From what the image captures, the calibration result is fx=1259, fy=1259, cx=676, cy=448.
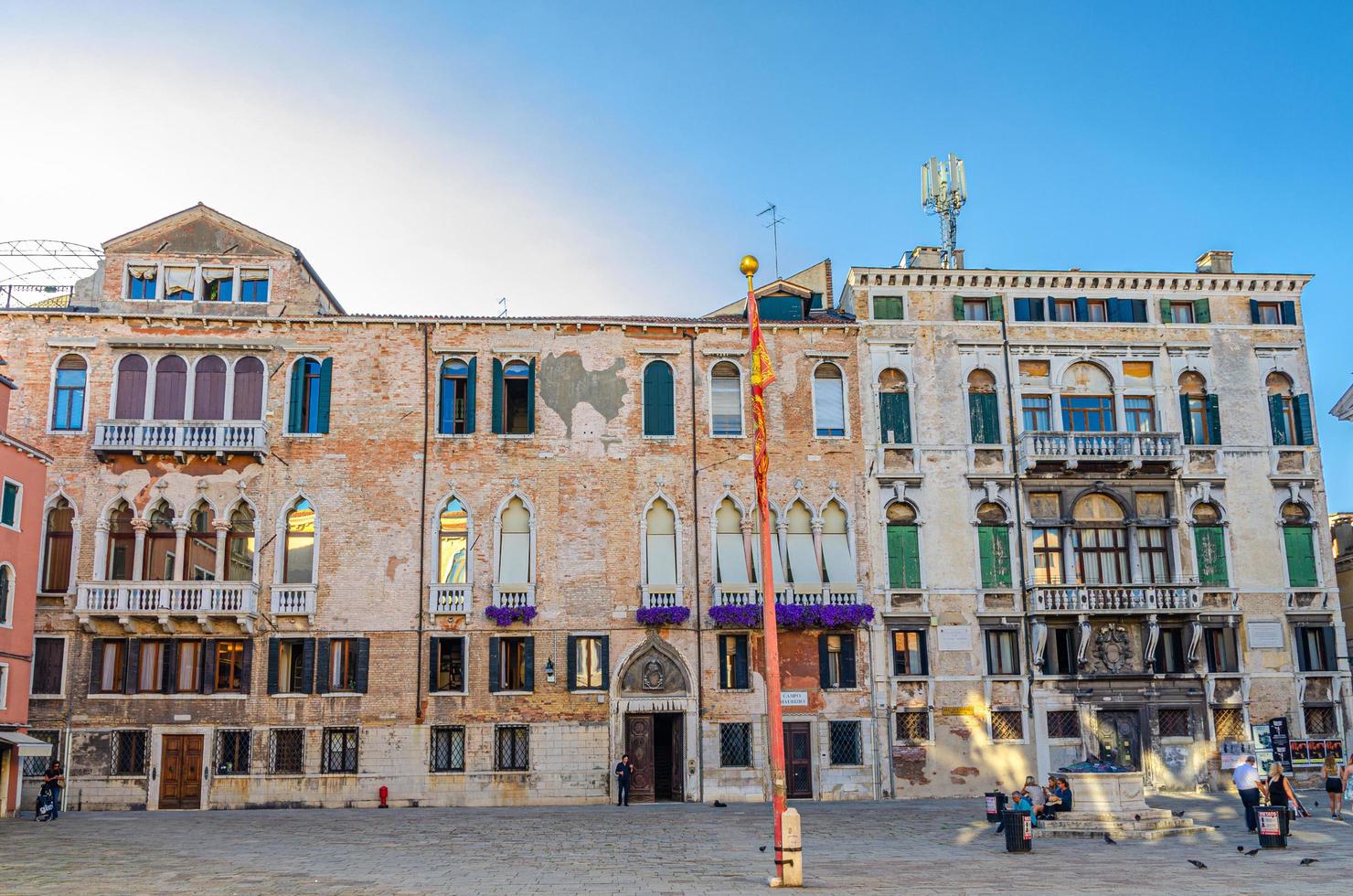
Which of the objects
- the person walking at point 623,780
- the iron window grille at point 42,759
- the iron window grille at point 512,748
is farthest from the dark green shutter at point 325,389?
the person walking at point 623,780


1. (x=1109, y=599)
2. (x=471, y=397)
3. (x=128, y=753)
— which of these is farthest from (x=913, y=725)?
(x=128, y=753)

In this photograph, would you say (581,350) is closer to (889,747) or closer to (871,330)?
(871,330)

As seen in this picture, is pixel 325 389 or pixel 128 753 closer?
pixel 128 753

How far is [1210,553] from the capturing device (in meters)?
39.2

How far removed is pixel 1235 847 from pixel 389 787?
2203 cm

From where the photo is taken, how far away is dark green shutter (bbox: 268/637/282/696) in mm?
35938

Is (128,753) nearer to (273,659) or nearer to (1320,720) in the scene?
(273,659)

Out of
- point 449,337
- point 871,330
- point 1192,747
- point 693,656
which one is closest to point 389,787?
point 693,656

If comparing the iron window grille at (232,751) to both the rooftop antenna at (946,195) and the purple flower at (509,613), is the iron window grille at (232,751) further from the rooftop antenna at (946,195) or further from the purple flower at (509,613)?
the rooftop antenna at (946,195)

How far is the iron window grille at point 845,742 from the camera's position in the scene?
1453 inches

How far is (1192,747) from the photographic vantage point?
124 ft

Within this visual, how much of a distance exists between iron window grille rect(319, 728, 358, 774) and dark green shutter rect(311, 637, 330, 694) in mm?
1138

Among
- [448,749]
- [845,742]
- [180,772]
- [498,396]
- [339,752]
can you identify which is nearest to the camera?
[180,772]

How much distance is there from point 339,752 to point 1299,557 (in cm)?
2980
